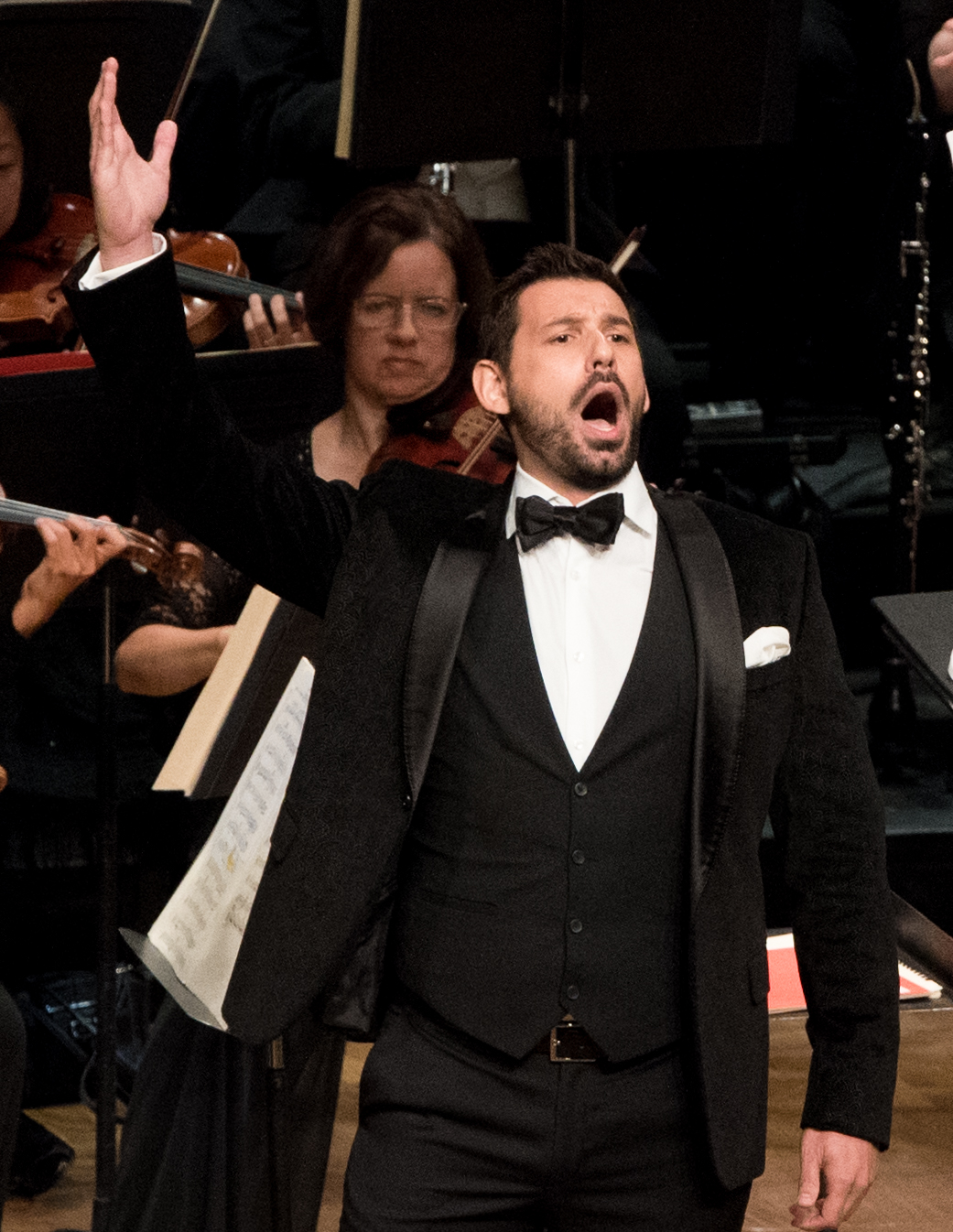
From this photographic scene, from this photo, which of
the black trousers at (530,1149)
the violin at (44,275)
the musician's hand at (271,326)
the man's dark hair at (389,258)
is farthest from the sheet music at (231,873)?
the violin at (44,275)

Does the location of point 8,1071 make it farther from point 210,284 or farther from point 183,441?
point 210,284

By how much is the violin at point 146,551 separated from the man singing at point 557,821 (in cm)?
64

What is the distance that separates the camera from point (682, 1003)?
1583mm

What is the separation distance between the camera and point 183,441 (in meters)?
1.62

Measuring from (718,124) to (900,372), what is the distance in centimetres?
104

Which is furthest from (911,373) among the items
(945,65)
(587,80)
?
(945,65)

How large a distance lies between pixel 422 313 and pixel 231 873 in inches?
43.1

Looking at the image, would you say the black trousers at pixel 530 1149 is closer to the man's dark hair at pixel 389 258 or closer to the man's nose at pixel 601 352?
the man's nose at pixel 601 352

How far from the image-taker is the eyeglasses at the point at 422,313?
2.70m

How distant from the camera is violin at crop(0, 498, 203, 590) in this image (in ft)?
7.39

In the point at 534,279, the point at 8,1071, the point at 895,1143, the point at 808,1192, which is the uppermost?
the point at 534,279

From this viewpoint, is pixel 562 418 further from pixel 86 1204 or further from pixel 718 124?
pixel 86 1204

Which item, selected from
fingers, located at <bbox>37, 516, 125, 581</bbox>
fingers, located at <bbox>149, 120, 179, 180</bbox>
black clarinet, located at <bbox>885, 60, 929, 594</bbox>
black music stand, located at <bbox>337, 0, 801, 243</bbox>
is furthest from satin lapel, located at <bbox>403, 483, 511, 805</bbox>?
black clarinet, located at <bbox>885, 60, 929, 594</bbox>

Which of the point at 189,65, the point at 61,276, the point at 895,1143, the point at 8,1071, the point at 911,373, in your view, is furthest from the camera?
the point at 911,373
